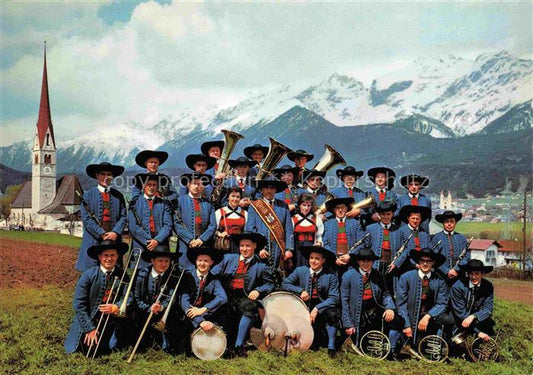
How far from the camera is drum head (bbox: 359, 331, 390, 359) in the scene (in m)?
7.86

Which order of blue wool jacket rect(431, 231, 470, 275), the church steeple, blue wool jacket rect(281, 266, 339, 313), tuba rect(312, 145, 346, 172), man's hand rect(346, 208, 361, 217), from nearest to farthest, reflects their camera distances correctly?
blue wool jacket rect(281, 266, 339, 313) → blue wool jacket rect(431, 231, 470, 275) → man's hand rect(346, 208, 361, 217) → tuba rect(312, 145, 346, 172) → the church steeple

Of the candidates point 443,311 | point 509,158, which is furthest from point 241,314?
point 509,158

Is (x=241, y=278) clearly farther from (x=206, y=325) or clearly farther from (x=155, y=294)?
(x=155, y=294)

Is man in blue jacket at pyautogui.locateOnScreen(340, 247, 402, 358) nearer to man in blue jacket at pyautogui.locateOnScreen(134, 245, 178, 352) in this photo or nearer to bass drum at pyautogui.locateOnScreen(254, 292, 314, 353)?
bass drum at pyautogui.locateOnScreen(254, 292, 314, 353)

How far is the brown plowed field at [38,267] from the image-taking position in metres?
14.4

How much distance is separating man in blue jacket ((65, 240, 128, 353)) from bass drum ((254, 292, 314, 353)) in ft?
7.17

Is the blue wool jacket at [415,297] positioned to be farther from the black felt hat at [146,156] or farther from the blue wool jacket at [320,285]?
the black felt hat at [146,156]

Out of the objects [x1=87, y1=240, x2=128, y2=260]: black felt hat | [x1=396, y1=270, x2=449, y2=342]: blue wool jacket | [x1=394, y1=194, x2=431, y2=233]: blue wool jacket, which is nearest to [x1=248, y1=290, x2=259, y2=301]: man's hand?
[x1=87, y1=240, x2=128, y2=260]: black felt hat

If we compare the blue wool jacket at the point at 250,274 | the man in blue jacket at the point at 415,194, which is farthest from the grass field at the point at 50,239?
the man in blue jacket at the point at 415,194

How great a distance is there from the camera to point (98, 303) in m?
7.56

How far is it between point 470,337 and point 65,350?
6.18m

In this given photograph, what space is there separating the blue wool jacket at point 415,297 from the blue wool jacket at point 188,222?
10.5 feet

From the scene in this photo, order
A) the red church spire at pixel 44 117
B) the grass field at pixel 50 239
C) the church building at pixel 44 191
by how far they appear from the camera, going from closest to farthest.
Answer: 1. the grass field at pixel 50 239
2. the red church spire at pixel 44 117
3. the church building at pixel 44 191

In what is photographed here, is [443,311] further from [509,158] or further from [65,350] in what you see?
[509,158]
